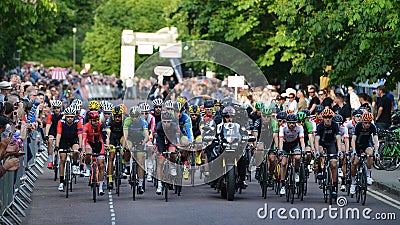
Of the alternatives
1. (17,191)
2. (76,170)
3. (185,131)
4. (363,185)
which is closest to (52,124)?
(76,170)

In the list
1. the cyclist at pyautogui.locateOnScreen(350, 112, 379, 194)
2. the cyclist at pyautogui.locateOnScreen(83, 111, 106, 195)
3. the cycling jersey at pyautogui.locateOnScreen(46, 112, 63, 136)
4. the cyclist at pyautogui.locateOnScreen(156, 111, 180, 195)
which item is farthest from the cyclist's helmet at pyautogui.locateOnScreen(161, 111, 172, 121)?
the cycling jersey at pyautogui.locateOnScreen(46, 112, 63, 136)

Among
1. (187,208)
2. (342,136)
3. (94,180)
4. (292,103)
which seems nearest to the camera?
(187,208)

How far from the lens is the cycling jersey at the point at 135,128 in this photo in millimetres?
20766

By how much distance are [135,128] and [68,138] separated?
162 cm

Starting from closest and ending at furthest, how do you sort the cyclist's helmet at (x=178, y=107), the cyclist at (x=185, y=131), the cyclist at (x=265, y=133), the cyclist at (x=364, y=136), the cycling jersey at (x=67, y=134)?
the cyclist at (x=364, y=136) < the cyclist at (x=185, y=131) < the cycling jersey at (x=67, y=134) < the cyclist at (x=265, y=133) < the cyclist's helmet at (x=178, y=107)

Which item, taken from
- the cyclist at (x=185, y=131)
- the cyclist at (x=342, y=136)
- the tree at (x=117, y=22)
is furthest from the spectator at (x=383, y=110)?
the tree at (x=117, y=22)

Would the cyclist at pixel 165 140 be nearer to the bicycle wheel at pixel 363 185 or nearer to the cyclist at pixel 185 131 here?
the cyclist at pixel 185 131

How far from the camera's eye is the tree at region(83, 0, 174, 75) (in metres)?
98.8

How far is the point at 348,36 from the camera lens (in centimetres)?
3044

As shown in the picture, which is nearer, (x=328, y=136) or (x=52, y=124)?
(x=328, y=136)

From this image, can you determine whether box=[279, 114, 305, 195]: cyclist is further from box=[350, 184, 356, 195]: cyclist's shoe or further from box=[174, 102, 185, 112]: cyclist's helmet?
box=[174, 102, 185, 112]: cyclist's helmet

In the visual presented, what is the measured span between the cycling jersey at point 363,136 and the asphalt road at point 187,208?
97 cm

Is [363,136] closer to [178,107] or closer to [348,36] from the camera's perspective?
[178,107]

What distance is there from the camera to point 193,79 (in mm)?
55438
